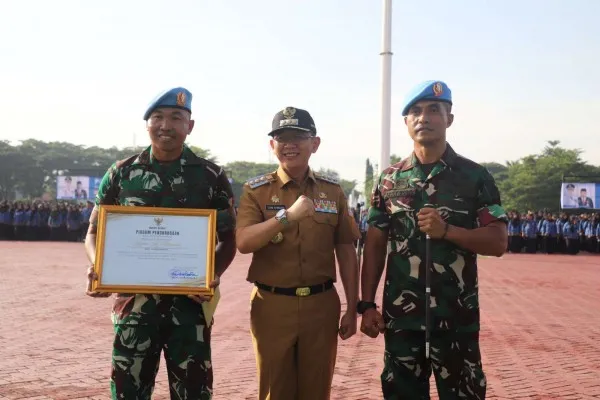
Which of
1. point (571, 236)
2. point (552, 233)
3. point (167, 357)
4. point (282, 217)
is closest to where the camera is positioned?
point (282, 217)

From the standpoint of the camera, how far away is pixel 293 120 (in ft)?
10.5

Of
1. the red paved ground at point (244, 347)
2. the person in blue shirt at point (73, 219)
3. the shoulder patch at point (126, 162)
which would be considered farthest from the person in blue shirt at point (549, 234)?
the shoulder patch at point (126, 162)

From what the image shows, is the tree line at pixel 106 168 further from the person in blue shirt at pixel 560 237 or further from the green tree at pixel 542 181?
the person in blue shirt at pixel 560 237

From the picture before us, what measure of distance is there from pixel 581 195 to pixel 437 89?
2986 centimetres

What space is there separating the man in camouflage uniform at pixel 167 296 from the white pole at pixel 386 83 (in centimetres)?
912

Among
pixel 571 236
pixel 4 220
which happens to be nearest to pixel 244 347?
pixel 571 236

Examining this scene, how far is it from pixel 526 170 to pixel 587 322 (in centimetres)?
5414

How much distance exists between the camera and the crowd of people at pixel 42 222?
27.5m

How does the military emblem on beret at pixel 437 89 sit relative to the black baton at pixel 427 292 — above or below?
above

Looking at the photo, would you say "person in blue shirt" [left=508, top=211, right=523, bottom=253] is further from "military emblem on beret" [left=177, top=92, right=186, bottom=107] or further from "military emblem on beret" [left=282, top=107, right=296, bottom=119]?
"military emblem on beret" [left=177, top=92, right=186, bottom=107]

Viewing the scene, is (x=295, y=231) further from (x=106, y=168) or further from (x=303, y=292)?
(x=106, y=168)

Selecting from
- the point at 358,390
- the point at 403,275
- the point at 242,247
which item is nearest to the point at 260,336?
the point at 242,247

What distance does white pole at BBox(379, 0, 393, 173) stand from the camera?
12282mm

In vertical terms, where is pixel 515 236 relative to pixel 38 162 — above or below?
below
